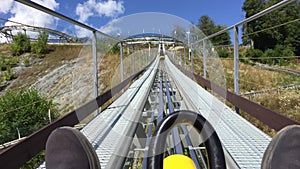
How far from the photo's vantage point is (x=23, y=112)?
58.9 inches

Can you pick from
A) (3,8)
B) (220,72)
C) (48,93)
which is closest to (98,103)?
(48,93)

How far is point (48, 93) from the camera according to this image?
156 cm

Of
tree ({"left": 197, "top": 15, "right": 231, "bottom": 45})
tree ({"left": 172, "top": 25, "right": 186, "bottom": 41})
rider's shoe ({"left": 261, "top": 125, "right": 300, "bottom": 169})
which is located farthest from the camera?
tree ({"left": 197, "top": 15, "right": 231, "bottom": 45})

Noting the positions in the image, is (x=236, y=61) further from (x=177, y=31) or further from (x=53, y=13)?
(x=53, y=13)

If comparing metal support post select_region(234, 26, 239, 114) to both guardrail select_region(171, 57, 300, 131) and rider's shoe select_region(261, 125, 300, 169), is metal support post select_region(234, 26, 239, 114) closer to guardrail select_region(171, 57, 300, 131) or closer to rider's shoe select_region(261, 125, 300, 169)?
guardrail select_region(171, 57, 300, 131)

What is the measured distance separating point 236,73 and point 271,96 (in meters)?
0.85

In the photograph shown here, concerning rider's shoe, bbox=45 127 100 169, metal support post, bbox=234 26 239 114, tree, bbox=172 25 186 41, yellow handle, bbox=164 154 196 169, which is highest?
tree, bbox=172 25 186 41

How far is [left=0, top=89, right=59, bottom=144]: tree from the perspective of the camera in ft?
3.54

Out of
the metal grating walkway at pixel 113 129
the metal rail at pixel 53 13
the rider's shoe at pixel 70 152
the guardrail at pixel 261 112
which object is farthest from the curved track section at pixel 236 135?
the metal rail at pixel 53 13

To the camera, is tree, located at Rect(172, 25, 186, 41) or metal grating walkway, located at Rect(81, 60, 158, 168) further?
tree, located at Rect(172, 25, 186, 41)

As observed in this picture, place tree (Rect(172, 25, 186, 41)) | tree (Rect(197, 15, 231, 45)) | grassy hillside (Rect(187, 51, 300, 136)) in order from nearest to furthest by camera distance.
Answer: grassy hillside (Rect(187, 51, 300, 136))
tree (Rect(172, 25, 186, 41))
tree (Rect(197, 15, 231, 45))

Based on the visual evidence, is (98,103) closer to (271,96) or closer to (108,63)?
(108,63)

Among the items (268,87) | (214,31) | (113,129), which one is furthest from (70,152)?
(214,31)

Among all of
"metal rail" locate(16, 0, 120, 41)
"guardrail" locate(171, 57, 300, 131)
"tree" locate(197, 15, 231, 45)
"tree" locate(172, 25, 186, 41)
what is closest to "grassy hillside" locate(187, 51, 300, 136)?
"guardrail" locate(171, 57, 300, 131)
